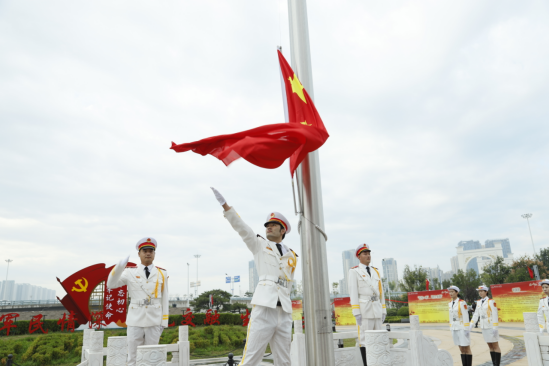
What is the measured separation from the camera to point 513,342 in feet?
37.1

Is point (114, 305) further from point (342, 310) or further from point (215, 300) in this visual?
point (215, 300)

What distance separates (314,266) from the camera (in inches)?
128

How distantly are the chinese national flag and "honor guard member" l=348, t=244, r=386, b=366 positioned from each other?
A: 8.09 ft

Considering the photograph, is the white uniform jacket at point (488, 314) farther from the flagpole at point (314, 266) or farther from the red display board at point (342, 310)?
the red display board at point (342, 310)

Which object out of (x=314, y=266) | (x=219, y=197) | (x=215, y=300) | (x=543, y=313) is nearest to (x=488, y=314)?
(x=543, y=313)

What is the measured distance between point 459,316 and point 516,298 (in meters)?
11.6

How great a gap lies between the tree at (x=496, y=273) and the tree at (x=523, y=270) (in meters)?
0.45

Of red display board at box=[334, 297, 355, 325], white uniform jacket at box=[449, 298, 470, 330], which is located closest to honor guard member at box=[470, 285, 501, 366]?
white uniform jacket at box=[449, 298, 470, 330]

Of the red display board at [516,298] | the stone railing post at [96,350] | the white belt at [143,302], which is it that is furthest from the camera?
the red display board at [516,298]

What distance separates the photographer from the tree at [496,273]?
28969 millimetres

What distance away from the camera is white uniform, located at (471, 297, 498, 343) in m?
6.93

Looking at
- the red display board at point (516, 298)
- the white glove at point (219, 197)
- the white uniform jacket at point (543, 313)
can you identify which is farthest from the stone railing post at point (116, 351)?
the red display board at point (516, 298)

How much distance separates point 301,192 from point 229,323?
15755 millimetres

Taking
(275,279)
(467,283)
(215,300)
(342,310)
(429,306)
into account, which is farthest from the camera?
(467,283)
